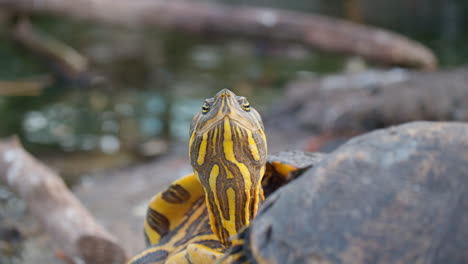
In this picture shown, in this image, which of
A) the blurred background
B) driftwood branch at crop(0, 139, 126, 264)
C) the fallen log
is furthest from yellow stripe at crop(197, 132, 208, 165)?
the fallen log

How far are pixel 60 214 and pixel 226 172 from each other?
127cm

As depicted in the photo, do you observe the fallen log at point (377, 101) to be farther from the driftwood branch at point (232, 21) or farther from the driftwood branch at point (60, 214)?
the driftwood branch at point (60, 214)

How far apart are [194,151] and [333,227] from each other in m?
0.46

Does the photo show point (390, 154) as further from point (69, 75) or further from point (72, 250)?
point (69, 75)

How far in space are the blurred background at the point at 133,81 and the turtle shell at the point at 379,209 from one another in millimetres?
2088

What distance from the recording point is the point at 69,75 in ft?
16.9

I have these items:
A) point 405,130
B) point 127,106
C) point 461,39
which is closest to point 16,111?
point 127,106

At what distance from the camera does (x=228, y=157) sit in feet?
3.70

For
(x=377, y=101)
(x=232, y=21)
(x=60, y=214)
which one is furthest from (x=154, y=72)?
(x=60, y=214)

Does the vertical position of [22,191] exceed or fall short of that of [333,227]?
it falls short

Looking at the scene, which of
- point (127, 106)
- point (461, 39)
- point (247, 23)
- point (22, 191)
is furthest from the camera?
point (461, 39)

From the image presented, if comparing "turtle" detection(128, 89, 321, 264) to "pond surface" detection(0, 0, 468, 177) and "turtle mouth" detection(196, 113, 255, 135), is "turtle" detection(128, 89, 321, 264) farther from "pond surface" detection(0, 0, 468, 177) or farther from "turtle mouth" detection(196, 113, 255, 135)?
"pond surface" detection(0, 0, 468, 177)

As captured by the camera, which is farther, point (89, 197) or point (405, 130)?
point (89, 197)

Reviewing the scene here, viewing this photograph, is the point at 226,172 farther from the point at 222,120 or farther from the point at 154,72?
the point at 154,72
